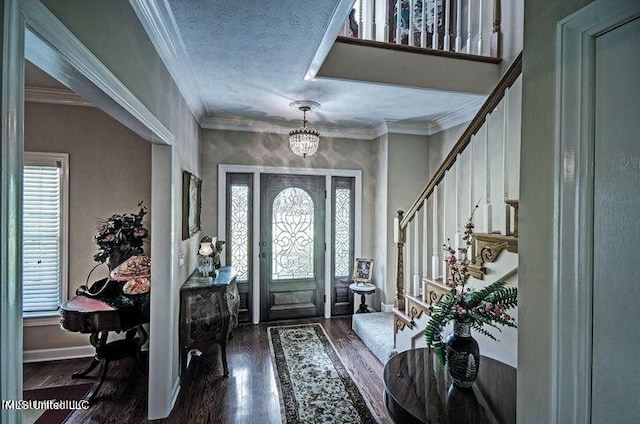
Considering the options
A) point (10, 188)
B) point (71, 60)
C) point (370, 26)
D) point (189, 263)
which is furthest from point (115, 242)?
point (370, 26)

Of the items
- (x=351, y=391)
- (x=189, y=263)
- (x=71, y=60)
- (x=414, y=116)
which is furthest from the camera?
(x=414, y=116)

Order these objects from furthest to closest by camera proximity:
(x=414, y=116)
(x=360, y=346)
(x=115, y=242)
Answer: (x=414, y=116), (x=360, y=346), (x=115, y=242)

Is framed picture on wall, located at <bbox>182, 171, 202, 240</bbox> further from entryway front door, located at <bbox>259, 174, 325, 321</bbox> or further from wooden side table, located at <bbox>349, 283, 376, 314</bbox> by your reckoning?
wooden side table, located at <bbox>349, 283, 376, 314</bbox>

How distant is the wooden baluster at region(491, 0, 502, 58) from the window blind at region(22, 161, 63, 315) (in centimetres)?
457

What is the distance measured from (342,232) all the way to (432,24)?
2768 millimetres

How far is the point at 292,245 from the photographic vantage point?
14.6ft

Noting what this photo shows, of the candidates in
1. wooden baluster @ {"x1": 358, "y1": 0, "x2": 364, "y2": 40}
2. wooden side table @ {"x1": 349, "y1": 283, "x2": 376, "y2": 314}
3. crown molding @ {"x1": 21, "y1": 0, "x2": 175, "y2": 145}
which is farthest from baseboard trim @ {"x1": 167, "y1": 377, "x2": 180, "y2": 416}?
wooden baluster @ {"x1": 358, "y1": 0, "x2": 364, "y2": 40}

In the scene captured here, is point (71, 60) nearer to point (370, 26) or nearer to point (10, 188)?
point (10, 188)

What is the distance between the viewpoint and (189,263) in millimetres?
3266

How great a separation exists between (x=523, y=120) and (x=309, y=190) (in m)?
3.63

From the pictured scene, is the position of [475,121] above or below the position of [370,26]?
below

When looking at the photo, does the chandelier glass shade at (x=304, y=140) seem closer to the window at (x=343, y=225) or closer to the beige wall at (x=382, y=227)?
the window at (x=343, y=225)

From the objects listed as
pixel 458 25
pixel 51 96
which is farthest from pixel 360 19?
pixel 51 96

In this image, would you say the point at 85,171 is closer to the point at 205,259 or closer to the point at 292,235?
the point at 205,259
